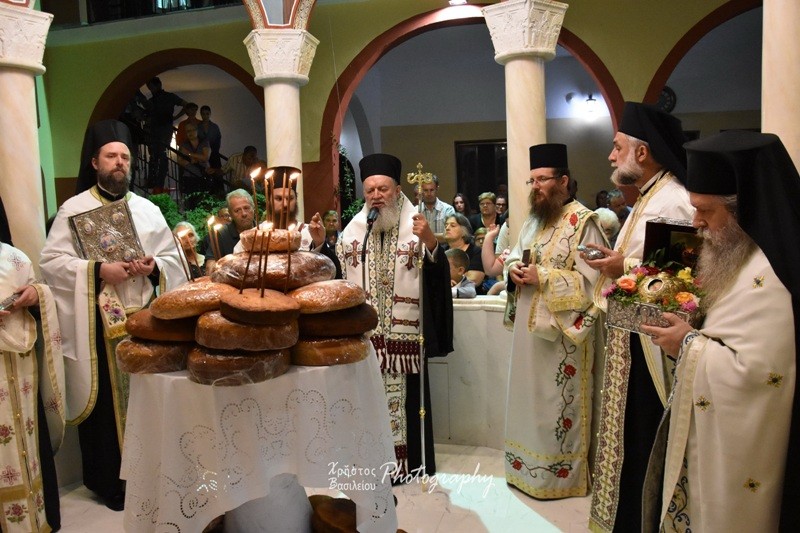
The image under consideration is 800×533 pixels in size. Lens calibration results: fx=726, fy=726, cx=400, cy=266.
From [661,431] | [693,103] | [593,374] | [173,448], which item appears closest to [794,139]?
[593,374]

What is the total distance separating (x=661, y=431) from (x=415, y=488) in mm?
2176

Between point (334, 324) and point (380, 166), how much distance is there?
223cm

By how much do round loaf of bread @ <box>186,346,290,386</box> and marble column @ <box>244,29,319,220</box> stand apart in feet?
19.0

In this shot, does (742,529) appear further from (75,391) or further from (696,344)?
(75,391)

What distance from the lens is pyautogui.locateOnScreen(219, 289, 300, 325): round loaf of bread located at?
7.09 ft

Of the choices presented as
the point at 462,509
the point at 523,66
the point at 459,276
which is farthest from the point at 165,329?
the point at 523,66

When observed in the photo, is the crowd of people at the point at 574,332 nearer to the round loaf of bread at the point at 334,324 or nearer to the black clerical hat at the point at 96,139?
the black clerical hat at the point at 96,139

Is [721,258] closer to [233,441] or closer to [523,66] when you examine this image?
[233,441]

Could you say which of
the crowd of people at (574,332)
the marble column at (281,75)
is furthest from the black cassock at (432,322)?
the marble column at (281,75)

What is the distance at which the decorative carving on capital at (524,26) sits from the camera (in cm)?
673

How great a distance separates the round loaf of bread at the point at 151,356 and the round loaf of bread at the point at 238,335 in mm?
184

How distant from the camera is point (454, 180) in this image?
46.4 ft

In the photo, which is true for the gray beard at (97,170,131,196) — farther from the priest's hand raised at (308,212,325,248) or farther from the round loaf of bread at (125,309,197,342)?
the round loaf of bread at (125,309,197,342)

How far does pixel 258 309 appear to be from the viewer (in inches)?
84.9
